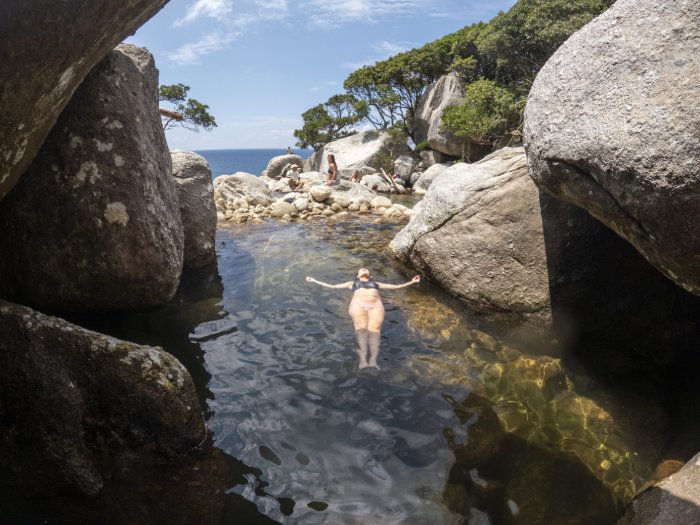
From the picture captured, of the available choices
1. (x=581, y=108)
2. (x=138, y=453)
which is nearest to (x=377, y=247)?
(x=581, y=108)

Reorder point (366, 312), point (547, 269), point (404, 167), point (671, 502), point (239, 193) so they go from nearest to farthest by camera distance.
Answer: point (671, 502) < point (547, 269) < point (366, 312) < point (239, 193) < point (404, 167)

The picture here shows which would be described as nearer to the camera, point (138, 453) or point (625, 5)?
point (138, 453)

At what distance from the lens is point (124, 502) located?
388cm

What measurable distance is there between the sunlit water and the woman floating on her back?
0.20 m

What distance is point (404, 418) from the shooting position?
5.39 meters

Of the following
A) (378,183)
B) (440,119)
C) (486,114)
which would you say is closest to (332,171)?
(378,183)

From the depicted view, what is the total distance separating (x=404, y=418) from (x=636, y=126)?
13.3ft

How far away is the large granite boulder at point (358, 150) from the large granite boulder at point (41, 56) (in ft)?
101

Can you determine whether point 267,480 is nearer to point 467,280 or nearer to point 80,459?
point 80,459

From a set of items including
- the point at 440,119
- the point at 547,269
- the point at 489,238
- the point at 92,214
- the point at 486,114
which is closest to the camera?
the point at 92,214

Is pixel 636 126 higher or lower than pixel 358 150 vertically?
lower

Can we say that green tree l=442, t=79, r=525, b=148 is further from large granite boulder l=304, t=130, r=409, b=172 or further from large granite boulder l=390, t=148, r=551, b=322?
large granite boulder l=390, t=148, r=551, b=322

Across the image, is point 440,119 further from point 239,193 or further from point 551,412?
point 551,412

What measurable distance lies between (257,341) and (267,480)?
315cm
